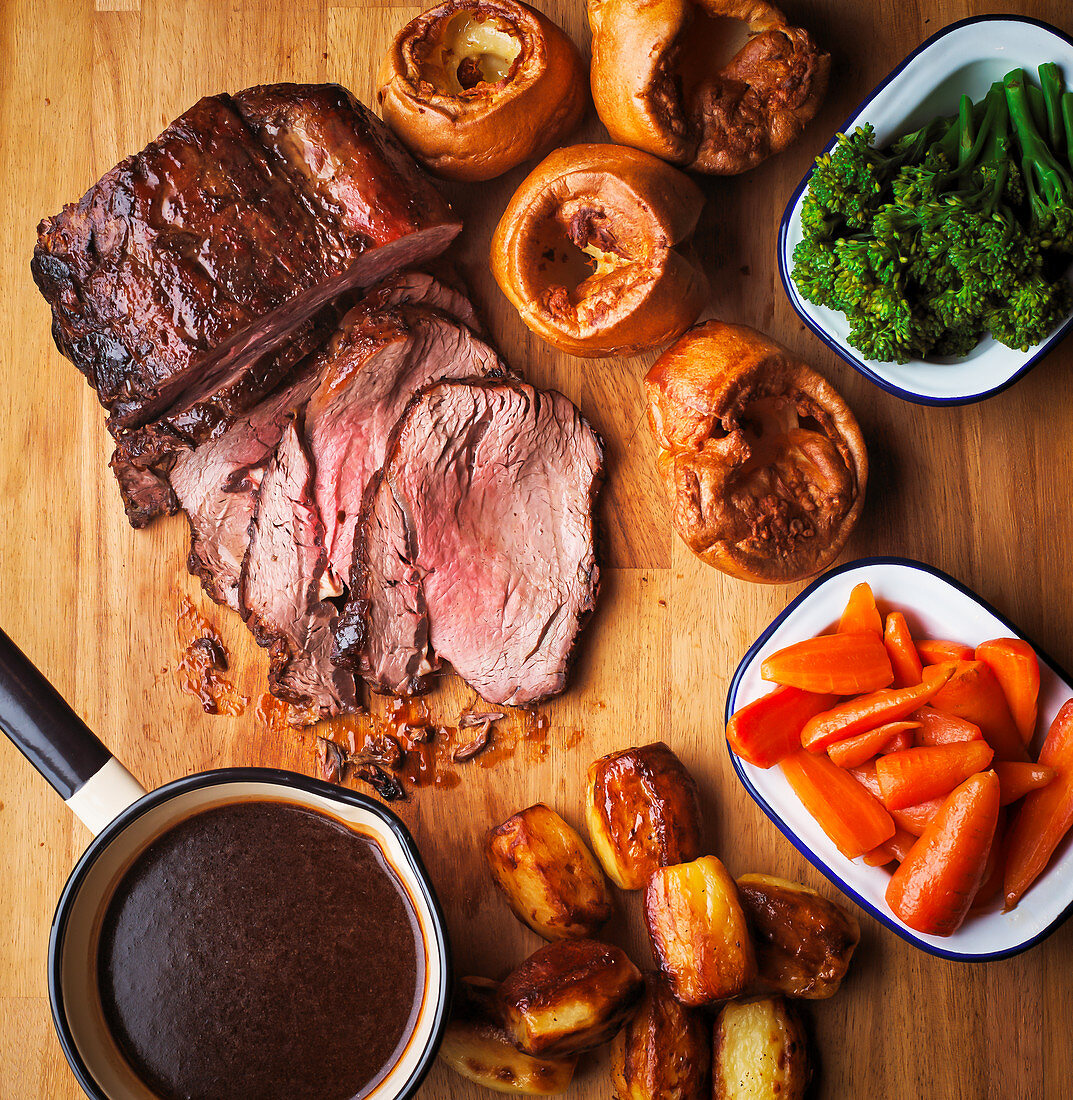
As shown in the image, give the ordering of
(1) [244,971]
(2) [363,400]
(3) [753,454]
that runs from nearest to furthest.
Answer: (1) [244,971] → (3) [753,454] → (2) [363,400]

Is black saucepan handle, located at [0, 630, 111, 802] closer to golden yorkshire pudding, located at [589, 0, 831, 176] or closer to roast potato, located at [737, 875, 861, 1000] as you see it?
roast potato, located at [737, 875, 861, 1000]

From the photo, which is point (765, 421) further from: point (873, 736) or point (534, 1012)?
point (534, 1012)

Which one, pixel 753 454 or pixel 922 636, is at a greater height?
pixel 753 454

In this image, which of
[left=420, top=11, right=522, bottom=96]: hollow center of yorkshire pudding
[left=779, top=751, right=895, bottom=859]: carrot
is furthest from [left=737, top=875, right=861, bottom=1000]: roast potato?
[left=420, top=11, right=522, bottom=96]: hollow center of yorkshire pudding

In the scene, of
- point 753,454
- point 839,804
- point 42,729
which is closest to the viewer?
point 42,729

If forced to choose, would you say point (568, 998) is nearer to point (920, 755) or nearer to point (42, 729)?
point (920, 755)

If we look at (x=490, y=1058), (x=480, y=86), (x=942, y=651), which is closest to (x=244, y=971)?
(x=490, y=1058)

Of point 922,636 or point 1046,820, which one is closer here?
point 1046,820

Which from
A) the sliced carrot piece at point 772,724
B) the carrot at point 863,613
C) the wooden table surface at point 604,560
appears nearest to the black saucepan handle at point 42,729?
the wooden table surface at point 604,560
